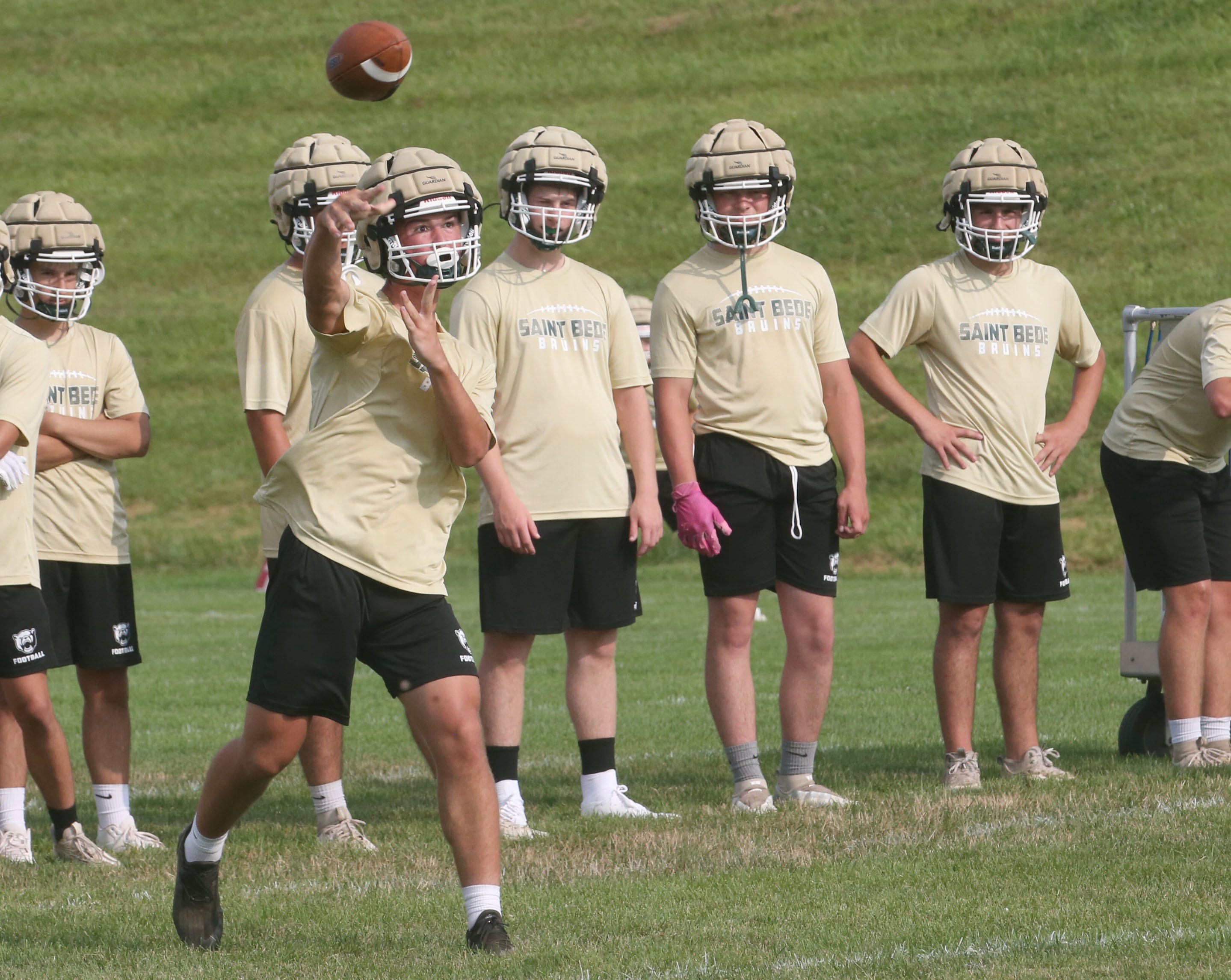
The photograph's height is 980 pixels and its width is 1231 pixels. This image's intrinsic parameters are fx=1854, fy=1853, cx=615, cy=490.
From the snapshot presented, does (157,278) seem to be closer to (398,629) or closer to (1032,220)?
(1032,220)

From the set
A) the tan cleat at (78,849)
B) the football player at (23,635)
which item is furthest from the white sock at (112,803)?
the tan cleat at (78,849)

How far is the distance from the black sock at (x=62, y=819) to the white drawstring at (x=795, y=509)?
2.92 meters

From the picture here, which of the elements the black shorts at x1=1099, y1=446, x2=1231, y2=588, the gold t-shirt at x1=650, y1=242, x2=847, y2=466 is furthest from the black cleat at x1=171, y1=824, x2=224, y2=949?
the black shorts at x1=1099, y1=446, x2=1231, y2=588

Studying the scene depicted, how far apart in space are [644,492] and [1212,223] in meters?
27.2

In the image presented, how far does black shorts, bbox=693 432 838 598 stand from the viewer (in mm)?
7359

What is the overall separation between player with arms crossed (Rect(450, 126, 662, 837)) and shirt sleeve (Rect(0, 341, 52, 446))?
1488 mm

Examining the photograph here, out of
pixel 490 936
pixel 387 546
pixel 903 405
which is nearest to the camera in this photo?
pixel 490 936

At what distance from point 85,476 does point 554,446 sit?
180 centimetres

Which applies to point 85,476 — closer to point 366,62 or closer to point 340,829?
point 340,829

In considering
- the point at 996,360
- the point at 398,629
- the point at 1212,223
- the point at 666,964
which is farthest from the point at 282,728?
the point at 1212,223

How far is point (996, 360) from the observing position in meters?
7.77

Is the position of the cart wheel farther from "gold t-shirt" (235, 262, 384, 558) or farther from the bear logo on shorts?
the bear logo on shorts

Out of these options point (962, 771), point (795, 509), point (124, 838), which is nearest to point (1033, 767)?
point (962, 771)

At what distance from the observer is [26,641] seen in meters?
6.42
